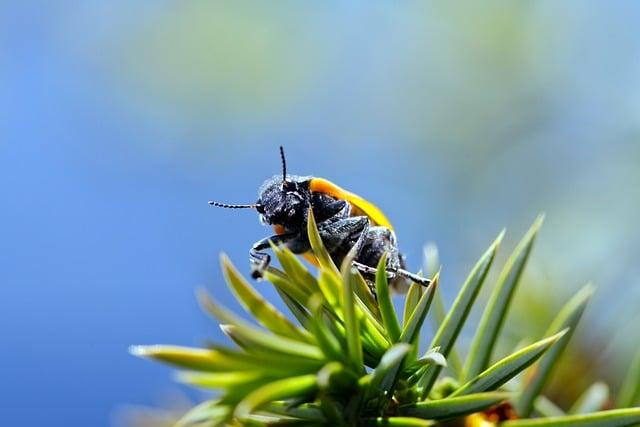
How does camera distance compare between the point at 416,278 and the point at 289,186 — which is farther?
the point at 289,186

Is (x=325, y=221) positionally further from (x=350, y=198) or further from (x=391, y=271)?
(x=391, y=271)

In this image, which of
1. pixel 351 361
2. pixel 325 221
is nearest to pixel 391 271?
pixel 325 221

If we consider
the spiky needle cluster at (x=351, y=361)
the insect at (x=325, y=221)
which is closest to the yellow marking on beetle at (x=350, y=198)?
the insect at (x=325, y=221)

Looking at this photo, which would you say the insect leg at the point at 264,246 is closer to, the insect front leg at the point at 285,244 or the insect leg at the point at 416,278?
the insect front leg at the point at 285,244

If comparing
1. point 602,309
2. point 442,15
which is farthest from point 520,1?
point 602,309

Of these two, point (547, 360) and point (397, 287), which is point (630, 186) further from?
point (547, 360)

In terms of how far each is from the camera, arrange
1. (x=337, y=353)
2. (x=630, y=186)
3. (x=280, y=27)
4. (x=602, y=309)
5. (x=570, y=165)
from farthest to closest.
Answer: (x=280, y=27), (x=570, y=165), (x=630, y=186), (x=602, y=309), (x=337, y=353)

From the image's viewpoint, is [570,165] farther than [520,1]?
No

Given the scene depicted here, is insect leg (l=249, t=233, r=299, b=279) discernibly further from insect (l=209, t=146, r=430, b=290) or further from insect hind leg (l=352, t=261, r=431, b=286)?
insect hind leg (l=352, t=261, r=431, b=286)
